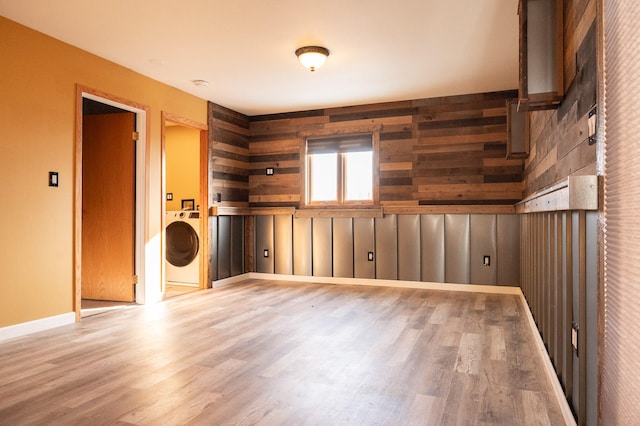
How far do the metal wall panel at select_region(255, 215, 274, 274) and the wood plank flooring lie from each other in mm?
2162

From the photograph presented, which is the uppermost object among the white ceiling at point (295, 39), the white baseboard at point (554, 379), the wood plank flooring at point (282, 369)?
the white ceiling at point (295, 39)

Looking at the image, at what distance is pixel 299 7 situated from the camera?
3.19 metres

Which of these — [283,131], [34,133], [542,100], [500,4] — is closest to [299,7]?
[500,4]

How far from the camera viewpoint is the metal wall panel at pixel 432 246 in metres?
5.47

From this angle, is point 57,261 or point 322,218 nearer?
point 57,261

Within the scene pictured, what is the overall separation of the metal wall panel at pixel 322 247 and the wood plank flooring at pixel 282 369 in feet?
5.85

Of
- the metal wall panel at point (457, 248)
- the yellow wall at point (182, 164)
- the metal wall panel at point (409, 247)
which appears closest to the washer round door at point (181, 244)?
the yellow wall at point (182, 164)

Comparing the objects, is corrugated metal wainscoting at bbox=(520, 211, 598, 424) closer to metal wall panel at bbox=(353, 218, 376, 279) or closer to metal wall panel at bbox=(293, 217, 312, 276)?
metal wall panel at bbox=(353, 218, 376, 279)

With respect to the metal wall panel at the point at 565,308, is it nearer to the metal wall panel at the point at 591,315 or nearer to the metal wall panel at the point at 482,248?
the metal wall panel at the point at 591,315

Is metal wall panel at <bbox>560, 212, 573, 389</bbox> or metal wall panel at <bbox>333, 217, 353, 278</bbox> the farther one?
metal wall panel at <bbox>333, 217, 353, 278</bbox>

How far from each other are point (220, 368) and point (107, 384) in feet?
2.06

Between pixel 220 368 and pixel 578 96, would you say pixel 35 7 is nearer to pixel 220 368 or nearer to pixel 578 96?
pixel 220 368

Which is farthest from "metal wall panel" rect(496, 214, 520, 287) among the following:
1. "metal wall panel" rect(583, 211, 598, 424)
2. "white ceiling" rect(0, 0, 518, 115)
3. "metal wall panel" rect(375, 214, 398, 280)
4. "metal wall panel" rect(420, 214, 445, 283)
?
"metal wall panel" rect(583, 211, 598, 424)

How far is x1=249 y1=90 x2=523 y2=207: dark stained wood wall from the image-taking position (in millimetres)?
5320
